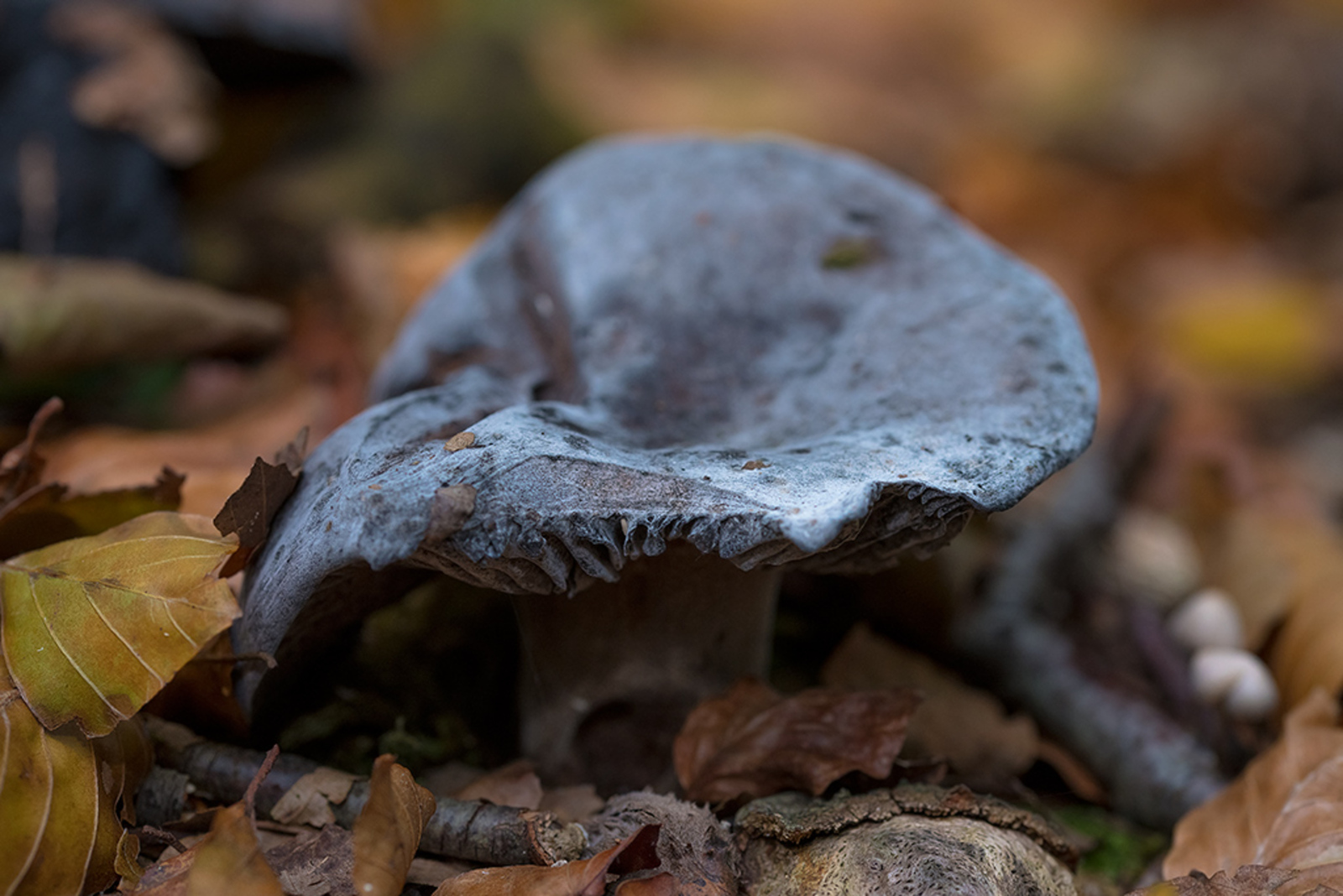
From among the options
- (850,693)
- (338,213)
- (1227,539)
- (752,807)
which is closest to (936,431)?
(850,693)

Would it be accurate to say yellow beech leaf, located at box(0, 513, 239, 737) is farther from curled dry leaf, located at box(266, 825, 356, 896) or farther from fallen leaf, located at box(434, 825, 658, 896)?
fallen leaf, located at box(434, 825, 658, 896)

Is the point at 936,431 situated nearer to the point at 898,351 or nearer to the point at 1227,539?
the point at 898,351

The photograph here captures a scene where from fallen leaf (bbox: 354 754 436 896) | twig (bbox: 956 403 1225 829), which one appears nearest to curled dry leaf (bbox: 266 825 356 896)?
fallen leaf (bbox: 354 754 436 896)

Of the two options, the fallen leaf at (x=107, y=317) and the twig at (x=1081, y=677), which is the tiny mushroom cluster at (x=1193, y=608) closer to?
the twig at (x=1081, y=677)

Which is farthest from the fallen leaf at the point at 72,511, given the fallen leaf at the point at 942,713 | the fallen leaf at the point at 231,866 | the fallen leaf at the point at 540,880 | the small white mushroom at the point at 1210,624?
the small white mushroom at the point at 1210,624

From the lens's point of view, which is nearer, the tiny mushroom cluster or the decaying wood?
the decaying wood
